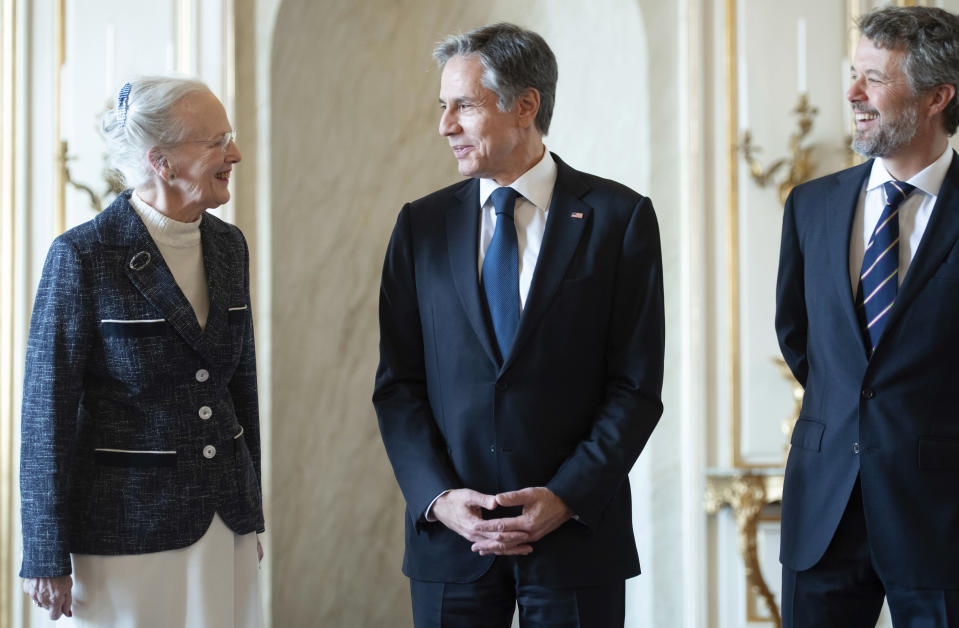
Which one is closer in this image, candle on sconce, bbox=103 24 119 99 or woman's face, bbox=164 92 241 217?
woman's face, bbox=164 92 241 217

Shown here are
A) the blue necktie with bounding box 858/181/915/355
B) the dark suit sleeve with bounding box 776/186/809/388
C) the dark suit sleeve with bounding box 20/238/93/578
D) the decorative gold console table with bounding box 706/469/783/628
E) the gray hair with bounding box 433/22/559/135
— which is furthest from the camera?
the decorative gold console table with bounding box 706/469/783/628

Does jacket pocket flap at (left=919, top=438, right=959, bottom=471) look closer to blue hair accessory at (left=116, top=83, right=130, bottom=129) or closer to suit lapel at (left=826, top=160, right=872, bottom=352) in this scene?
suit lapel at (left=826, top=160, right=872, bottom=352)

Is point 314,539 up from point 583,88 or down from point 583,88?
down

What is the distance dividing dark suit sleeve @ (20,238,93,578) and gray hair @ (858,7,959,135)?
1.71 meters

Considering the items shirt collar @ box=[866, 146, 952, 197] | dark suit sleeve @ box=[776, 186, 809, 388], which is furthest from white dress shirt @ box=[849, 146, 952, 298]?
dark suit sleeve @ box=[776, 186, 809, 388]

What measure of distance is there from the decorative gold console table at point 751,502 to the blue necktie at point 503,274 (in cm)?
170

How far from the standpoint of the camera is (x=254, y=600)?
2195mm

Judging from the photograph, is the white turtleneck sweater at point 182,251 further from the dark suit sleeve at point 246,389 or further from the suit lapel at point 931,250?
the suit lapel at point 931,250

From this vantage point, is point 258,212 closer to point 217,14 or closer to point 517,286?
point 217,14

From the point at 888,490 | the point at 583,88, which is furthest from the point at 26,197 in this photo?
the point at 888,490

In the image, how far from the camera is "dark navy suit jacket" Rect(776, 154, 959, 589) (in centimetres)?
198

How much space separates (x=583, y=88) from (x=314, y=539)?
1.96 m

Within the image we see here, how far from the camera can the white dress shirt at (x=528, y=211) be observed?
84.6 inches

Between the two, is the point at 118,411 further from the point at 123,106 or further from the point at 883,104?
the point at 883,104
